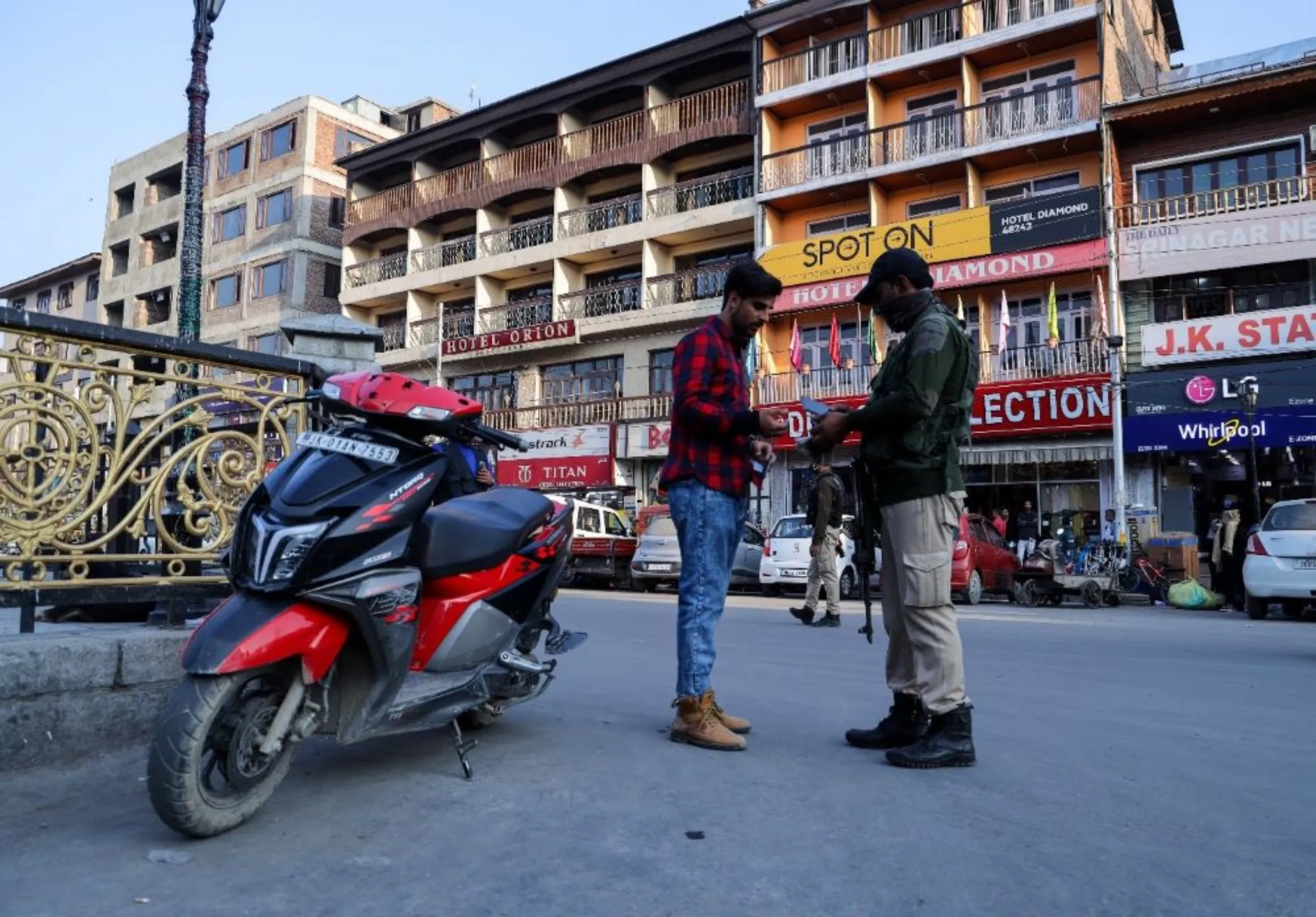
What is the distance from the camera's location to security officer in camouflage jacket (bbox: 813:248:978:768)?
3.42m

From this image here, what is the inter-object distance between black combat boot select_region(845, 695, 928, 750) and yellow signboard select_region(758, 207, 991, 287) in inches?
688

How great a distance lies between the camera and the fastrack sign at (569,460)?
1053 inches

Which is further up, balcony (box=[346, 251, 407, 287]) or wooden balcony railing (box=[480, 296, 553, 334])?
balcony (box=[346, 251, 407, 287])

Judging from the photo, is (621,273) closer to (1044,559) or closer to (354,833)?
(1044,559)

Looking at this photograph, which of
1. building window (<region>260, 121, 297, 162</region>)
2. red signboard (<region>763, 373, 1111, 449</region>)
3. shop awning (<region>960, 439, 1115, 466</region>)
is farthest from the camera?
building window (<region>260, 121, 297, 162</region>)

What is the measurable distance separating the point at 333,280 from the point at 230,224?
588 centimetres

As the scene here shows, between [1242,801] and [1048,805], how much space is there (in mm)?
628

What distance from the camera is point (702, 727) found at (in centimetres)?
366

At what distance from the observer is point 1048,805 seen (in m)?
2.89

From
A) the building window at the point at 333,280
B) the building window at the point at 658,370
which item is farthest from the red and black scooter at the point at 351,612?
the building window at the point at 333,280

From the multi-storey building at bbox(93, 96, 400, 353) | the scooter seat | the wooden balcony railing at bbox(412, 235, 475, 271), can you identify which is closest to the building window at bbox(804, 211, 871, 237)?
the wooden balcony railing at bbox(412, 235, 475, 271)

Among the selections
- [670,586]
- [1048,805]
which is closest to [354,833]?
[1048,805]

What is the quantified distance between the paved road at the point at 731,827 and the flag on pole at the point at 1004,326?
17.5 metres

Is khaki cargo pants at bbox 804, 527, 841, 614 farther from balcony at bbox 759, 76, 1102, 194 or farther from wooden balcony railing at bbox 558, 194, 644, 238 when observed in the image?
wooden balcony railing at bbox 558, 194, 644, 238
